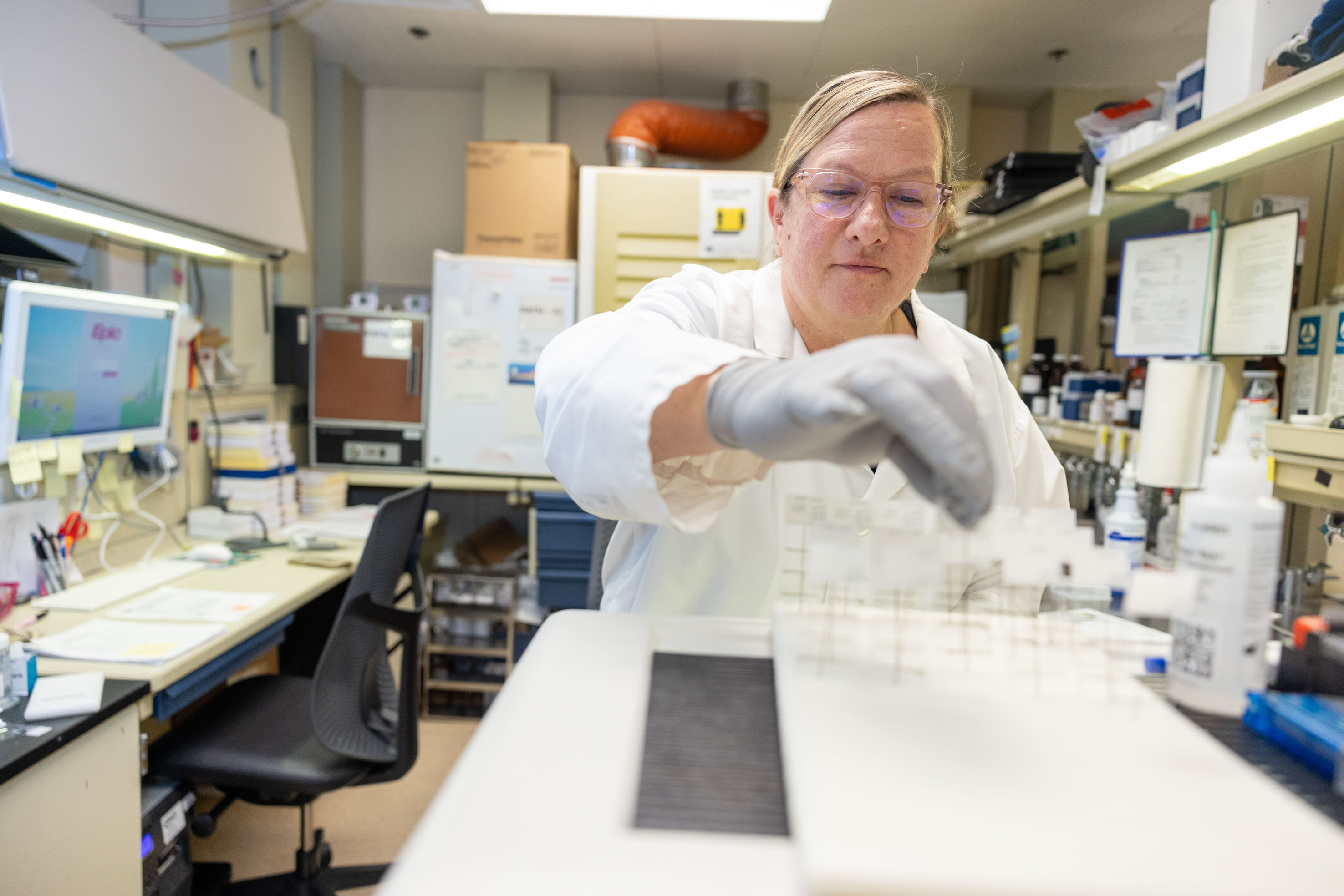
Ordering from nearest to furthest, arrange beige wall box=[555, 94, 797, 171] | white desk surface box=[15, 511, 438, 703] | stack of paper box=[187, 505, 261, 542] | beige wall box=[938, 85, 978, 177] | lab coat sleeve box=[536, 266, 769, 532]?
lab coat sleeve box=[536, 266, 769, 532]
white desk surface box=[15, 511, 438, 703]
stack of paper box=[187, 505, 261, 542]
beige wall box=[938, 85, 978, 177]
beige wall box=[555, 94, 797, 171]

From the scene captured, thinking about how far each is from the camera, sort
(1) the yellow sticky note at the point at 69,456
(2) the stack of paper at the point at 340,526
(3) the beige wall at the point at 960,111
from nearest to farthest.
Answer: (1) the yellow sticky note at the point at 69,456 → (2) the stack of paper at the point at 340,526 → (3) the beige wall at the point at 960,111

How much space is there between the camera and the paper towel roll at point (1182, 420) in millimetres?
1604

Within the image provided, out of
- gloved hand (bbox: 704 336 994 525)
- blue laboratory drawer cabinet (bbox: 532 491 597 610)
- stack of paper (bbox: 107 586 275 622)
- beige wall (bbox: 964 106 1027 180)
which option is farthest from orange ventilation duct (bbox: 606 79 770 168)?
gloved hand (bbox: 704 336 994 525)

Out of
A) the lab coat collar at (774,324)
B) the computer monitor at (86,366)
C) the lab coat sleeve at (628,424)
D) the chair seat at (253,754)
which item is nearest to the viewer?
the lab coat sleeve at (628,424)

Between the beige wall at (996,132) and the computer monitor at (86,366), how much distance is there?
3494mm

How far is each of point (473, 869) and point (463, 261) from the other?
2.83 m

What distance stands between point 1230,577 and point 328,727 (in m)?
1.62

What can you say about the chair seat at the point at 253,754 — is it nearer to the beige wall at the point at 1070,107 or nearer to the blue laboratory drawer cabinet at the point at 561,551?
the blue laboratory drawer cabinet at the point at 561,551

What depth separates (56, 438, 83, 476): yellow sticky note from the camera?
182cm

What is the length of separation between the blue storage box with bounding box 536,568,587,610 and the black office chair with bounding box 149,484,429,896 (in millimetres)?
960

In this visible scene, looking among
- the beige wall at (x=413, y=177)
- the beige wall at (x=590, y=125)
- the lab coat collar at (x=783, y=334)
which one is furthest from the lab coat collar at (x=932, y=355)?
the beige wall at (x=413, y=177)

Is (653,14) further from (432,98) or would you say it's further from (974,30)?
(432,98)

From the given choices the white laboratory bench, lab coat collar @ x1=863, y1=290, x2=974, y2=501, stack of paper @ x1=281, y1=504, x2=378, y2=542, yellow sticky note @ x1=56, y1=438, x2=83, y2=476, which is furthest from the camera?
stack of paper @ x1=281, y1=504, x2=378, y2=542

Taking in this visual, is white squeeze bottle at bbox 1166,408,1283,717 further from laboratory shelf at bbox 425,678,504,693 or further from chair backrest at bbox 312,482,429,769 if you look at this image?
laboratory shelf at bbox 425,678,504,693
